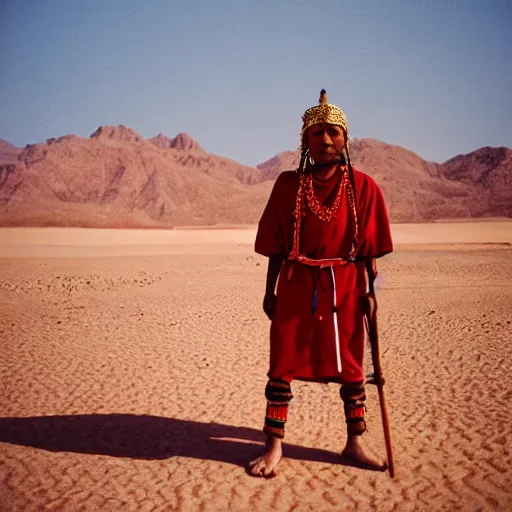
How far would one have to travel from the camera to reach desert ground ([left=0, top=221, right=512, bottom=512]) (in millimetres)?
2809

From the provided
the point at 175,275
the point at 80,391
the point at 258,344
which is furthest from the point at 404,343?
the point at 175,275

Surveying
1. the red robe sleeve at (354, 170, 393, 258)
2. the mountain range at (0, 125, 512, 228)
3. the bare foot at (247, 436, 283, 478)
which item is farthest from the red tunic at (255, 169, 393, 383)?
the mountain range at (0, 125, 512, 228)

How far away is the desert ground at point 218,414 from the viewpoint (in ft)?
9.21

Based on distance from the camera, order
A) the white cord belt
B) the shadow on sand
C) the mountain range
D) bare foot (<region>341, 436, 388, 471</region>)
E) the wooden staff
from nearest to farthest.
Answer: the white cord belt < the wooden staff < bare foot (<region>341, 436, 388, 471</region>) < the shadow on sand < the mountain range

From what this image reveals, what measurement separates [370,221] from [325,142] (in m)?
0.53

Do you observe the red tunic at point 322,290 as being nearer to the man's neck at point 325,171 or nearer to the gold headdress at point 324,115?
the man's neck at point 325,171

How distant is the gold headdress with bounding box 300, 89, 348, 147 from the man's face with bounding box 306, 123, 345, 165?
0.03 meters

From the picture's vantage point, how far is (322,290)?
279 centimetres

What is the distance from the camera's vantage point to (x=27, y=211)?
252 ft

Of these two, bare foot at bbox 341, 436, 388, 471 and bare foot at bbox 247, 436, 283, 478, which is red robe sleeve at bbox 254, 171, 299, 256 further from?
bare foot at bbox 341, 436, 388, 471

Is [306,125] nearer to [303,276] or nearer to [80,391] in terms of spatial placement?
[303,276]

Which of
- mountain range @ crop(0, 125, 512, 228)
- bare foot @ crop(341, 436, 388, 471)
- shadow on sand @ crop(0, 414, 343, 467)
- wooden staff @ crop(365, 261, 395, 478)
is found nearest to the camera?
wooden staff @ crop(365, 261, 395, 478)

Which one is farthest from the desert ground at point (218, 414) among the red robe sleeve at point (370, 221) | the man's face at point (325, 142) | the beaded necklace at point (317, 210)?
the man's face at point (325, 142)

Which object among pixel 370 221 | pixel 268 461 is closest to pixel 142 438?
pixel 268 461
